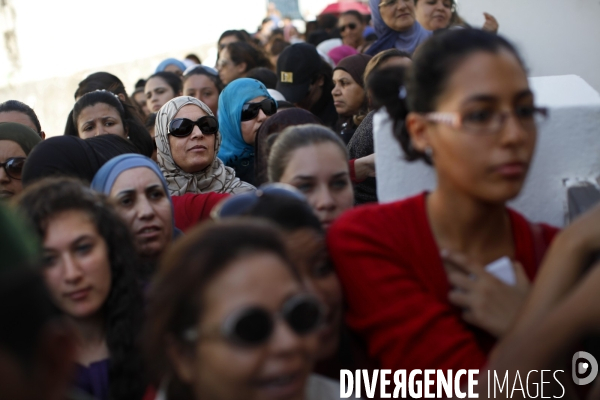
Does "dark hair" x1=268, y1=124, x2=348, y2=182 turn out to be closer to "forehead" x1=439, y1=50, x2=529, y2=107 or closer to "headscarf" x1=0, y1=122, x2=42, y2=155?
"forehead" x1=439, y1=50, x2=529, y2=107

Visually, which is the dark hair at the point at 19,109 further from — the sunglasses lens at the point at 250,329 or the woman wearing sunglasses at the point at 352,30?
the woman wearing sunglasses at the point at 352,30

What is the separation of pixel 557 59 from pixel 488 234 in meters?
4.31

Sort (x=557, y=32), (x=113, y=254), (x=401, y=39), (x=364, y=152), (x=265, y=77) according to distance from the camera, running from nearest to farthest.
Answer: (x=113, y=254) → (x=364, y=152) → (x=557, y=32) → (x=401, y=39) → (x=265, y=77)

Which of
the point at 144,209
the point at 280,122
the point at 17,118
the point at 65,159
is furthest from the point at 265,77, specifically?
the point at 144,209

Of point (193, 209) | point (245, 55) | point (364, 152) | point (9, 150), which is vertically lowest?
point (193, 209)

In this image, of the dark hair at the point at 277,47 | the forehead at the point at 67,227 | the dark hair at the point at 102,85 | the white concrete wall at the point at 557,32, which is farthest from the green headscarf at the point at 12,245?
the dark hair at the point at 277,47

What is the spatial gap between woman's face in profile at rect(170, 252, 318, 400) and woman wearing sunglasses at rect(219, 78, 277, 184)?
12.5 ft

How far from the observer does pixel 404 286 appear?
6.80 ft

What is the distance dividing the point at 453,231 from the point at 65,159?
259 centimetres

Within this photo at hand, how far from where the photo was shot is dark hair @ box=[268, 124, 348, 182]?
3.36 m

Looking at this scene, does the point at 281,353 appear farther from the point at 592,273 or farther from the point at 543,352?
the point at 592,273

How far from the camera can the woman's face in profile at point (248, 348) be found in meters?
1.71

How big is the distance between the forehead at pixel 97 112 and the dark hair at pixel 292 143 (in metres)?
2.35

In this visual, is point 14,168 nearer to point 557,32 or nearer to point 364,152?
point 364,152
